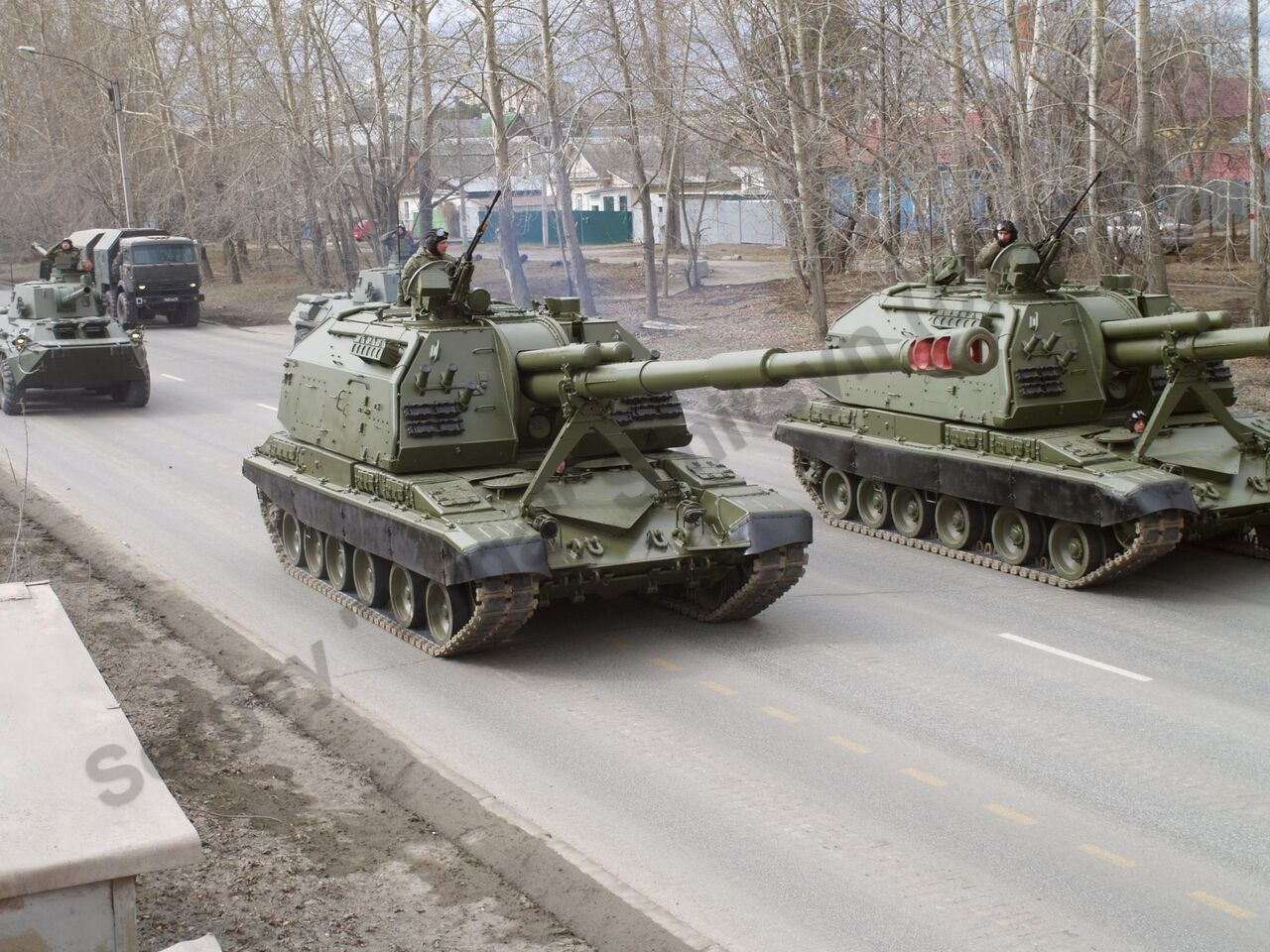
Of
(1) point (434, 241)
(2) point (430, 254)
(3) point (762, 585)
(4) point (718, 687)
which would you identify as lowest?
(4) point (718, 687)

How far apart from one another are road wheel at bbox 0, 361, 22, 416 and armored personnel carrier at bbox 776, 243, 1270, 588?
44.7ft

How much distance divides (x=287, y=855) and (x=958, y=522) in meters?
8.71

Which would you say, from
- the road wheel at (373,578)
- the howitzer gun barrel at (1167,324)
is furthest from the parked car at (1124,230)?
the road wheel at (373,578)

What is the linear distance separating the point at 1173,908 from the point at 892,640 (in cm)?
469

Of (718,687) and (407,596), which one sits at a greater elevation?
(407,596)

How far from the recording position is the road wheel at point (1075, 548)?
1375cm

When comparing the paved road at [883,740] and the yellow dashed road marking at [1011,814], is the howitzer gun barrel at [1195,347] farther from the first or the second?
the yellow dashed road marking at [1011,814]

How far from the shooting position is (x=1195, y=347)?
13891 millimetres

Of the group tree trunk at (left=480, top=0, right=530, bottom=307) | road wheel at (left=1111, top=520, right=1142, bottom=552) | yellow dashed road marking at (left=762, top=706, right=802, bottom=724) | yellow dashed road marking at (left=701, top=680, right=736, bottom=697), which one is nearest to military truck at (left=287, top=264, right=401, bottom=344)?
tree trunk at (left=480, top=0, right=530, bottom=307)

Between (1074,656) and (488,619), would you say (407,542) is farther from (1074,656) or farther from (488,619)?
(1074,656)

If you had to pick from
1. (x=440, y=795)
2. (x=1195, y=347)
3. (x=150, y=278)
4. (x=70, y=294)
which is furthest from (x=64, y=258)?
(x=440, y=795)

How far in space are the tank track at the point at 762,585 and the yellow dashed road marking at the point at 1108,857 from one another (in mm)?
4111

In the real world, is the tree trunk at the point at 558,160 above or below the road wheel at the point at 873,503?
above

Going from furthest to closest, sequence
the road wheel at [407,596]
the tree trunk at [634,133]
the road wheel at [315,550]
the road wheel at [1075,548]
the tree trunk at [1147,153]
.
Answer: the tree trunk at [634,133] < the tree trunk at [1147,153] < the road wheel at [315,550] < the road wheel at [1075,548] < the road wheel at [407,596]
